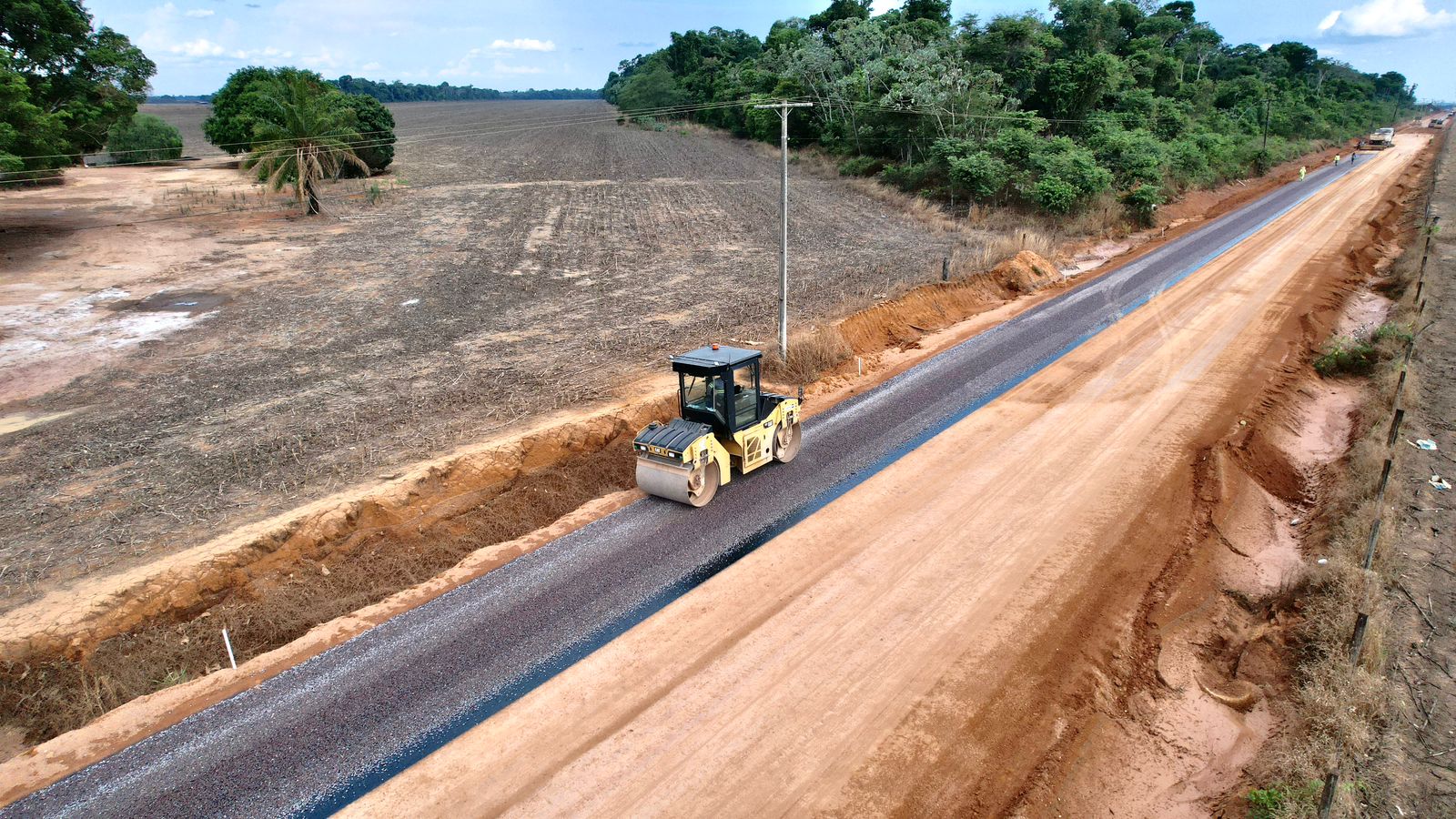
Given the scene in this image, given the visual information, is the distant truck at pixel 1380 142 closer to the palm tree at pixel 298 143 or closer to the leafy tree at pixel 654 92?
the leafy tree at pixel 654 92

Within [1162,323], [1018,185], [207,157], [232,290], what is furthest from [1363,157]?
[207,157]

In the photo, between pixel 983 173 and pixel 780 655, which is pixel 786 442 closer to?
pixel 780 655

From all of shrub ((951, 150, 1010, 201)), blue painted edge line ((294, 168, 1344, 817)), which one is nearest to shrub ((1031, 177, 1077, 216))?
shrub ((951, 150, 1010, 201))

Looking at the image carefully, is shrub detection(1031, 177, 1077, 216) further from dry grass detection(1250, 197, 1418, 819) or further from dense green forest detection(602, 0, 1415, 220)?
dry grass detection(1250, 197, 1418, 819)

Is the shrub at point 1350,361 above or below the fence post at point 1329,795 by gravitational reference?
above

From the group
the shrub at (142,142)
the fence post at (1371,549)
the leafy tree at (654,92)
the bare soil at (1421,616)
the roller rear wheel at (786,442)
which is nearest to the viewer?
the bare soil at (1421,616)

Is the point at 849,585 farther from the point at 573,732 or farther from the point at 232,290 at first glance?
the point at 232,290

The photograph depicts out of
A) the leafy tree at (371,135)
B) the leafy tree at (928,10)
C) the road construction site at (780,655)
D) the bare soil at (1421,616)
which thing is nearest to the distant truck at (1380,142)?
the leafy tree at (928,10)
